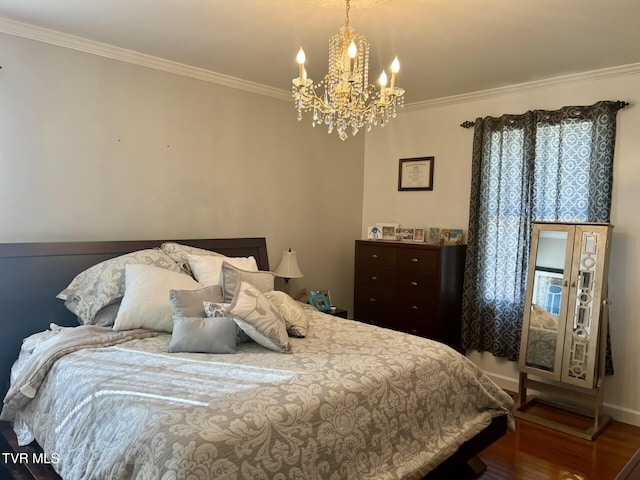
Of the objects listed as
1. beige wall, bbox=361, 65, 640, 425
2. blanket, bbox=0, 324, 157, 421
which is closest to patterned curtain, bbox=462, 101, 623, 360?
beige wall, bbox=361, 65, 640, 425

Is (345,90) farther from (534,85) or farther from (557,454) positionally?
(557,454)

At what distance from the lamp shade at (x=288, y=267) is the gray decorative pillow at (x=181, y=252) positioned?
79cm

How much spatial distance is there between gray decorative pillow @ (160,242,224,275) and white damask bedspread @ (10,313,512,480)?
2.02 ft

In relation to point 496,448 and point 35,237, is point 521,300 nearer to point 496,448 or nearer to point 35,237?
point 496,448

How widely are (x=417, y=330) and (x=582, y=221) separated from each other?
1522 mm

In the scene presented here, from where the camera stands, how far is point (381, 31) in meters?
2.66

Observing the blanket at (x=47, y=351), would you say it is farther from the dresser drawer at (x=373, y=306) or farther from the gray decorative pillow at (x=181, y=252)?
the dresser drawer at (x=373, y=306)

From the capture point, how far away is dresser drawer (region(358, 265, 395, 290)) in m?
4.07

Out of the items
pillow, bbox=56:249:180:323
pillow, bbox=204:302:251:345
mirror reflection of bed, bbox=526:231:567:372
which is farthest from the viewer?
mirror reflection of bed, bbox=526:231:567:372

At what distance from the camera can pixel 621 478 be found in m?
1.39

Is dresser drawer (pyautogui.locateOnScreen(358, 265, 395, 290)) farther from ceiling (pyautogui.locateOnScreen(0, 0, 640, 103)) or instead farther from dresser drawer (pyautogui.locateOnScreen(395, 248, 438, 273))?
ceiling (pyautogui.locateOnScreen(0, 0, 640, 103))

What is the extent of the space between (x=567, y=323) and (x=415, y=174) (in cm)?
188

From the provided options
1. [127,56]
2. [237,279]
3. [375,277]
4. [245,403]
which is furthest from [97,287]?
[375,277]

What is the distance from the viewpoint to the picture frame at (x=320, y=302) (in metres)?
3.93
